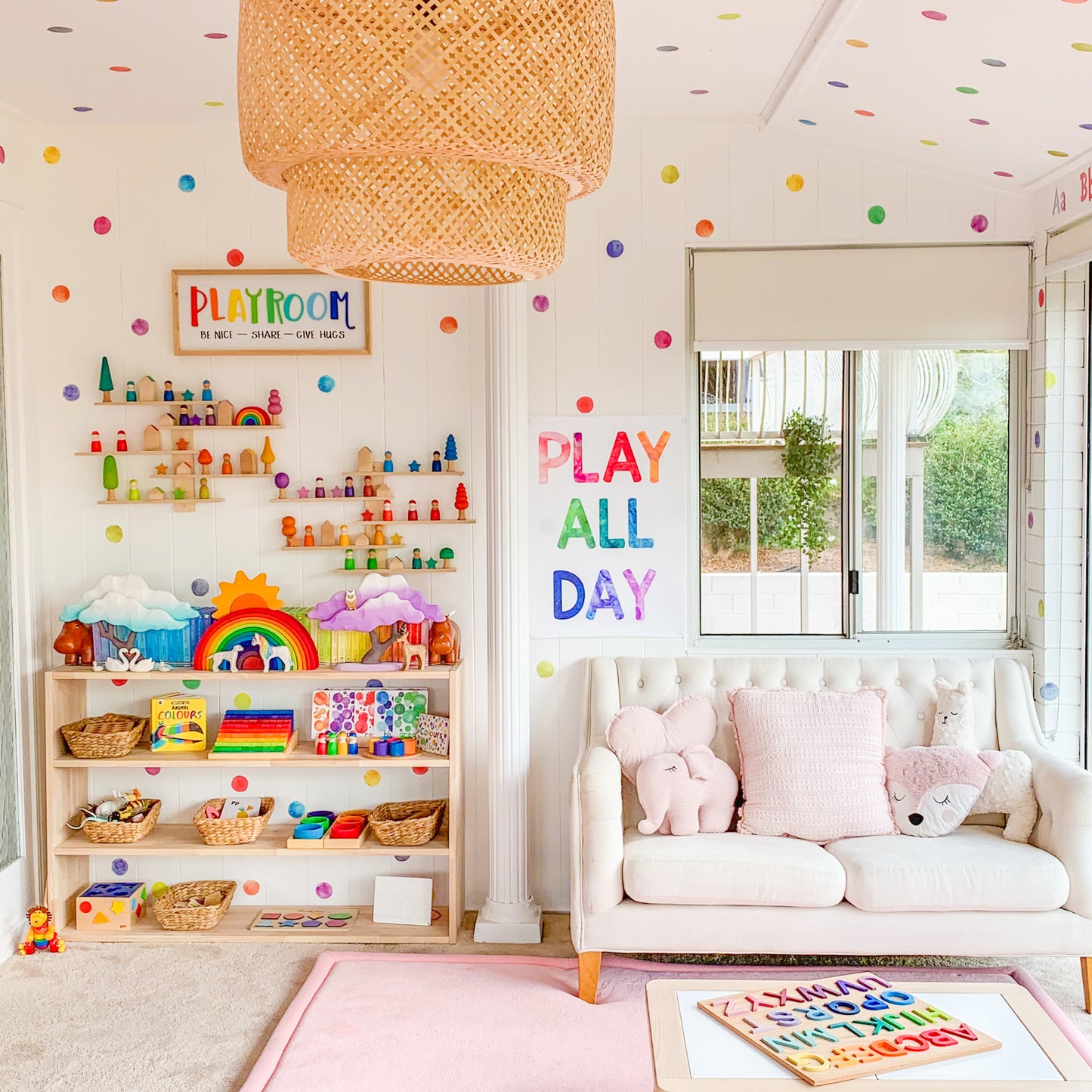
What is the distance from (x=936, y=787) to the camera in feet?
10.3

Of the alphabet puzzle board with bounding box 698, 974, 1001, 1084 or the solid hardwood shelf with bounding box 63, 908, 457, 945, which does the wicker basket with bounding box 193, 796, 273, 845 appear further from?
the alphabet puzzle board with bounding box 698, 974, 1001, 1084

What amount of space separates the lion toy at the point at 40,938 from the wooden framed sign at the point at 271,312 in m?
1.78

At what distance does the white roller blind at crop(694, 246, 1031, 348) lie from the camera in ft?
11.8

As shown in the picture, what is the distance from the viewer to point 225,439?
3.70m

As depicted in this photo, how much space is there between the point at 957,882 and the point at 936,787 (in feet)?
1.09

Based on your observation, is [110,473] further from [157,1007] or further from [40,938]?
[157,1007]

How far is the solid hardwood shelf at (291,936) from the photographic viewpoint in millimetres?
3438

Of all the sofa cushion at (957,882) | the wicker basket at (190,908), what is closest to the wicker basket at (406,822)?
the wicker basket at (190,908)

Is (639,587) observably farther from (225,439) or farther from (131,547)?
(131,547)

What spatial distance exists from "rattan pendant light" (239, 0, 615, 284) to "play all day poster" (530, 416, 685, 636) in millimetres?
2056

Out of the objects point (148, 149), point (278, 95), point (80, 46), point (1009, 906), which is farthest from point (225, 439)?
point (1009, 906)

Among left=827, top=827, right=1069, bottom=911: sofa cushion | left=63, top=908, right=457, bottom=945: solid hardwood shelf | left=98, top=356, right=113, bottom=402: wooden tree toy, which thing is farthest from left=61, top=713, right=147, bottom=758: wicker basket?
left=827, top=827, right=1069, bottom=911: sofa cushion

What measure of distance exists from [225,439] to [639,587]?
1419mm

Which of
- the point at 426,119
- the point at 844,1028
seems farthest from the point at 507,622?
the point at 426,119
